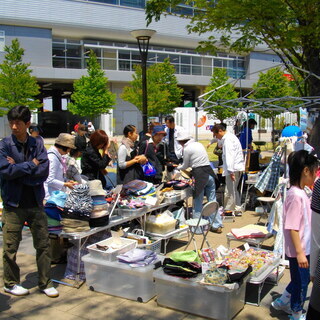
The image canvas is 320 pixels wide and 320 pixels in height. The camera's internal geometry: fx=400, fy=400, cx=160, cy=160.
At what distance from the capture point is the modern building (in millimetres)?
34094

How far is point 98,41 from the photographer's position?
37.8 metres

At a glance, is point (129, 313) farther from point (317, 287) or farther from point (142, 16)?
point (142, 16)

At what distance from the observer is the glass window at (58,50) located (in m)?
36.7

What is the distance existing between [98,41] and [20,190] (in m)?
36.0

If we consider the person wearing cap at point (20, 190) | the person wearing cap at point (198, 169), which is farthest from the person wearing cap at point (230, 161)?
the person wearing cap at point (20, 190)

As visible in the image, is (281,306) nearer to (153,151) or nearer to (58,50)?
(153,151)

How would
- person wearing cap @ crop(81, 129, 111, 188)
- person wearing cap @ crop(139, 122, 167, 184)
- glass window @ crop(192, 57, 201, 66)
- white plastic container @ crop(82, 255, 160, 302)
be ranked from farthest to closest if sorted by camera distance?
glass window @ crop(192, 57, 201, 66) → person wearing cap @ crop(139, 122, 167, 184) → person wearing cap @ crop(81, 129, 111, 188) → white plastic container @ crop(82, 255, 160, 302)

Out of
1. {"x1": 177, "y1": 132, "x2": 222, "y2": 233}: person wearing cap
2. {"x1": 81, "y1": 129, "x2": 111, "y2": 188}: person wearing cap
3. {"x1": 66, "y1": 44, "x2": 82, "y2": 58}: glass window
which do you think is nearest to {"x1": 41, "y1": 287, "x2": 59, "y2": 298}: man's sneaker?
{"x1": 81, "y1": 129, "x2": 111, "y2": 188}: person wearing cap

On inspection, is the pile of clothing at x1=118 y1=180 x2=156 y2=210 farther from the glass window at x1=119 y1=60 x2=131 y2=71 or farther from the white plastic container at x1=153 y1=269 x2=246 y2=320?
the glass window at x1=119 y1=60 x2=131 y2=71

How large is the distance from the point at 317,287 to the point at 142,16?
129ft

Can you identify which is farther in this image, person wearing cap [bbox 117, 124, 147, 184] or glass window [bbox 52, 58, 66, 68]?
glass window [bbox 52, 58, 66, 68]

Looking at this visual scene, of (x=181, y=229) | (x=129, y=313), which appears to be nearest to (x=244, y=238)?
(x=181, y=229)

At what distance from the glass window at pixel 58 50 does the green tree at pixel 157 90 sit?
7226mm

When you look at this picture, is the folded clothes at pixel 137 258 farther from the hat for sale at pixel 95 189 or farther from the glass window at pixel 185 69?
the glass window at pixel 185 69
